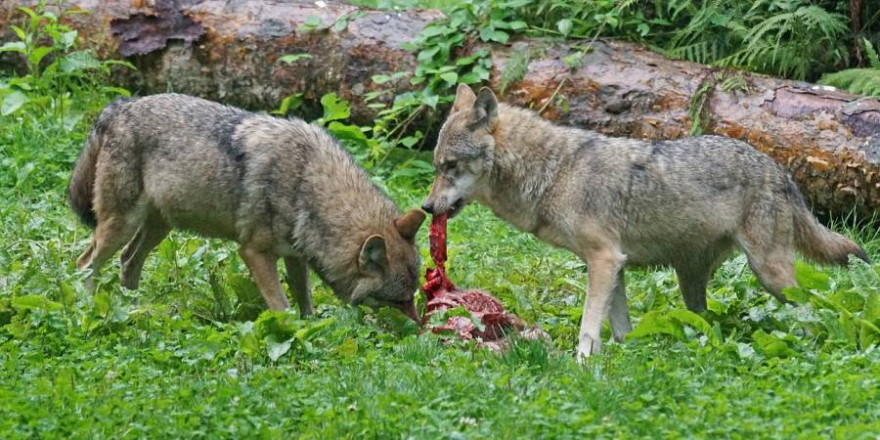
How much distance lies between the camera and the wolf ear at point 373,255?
7.86 metres

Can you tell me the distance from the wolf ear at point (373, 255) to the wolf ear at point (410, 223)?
23 cm

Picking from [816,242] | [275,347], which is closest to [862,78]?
[816,242]

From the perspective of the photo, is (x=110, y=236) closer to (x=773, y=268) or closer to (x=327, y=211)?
(x=327, y=211)

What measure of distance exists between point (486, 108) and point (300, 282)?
1731 mm

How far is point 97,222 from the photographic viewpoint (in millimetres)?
8867

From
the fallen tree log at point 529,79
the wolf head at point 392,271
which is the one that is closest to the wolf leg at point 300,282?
the wolf head at point 392,271

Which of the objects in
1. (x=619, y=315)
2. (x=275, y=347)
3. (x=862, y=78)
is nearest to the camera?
(x=275, y=347)

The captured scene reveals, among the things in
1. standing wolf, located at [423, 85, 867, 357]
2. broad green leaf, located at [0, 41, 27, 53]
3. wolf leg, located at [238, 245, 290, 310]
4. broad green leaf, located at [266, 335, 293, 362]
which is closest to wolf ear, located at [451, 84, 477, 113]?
standing wolf, located at [423, 85, 867, 357]

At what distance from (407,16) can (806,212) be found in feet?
17.9

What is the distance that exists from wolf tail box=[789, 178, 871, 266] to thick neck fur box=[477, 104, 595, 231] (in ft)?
4.60

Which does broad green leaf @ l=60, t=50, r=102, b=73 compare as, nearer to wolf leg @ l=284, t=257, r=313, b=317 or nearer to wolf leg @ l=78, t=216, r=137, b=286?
wolf leg @ l=78, t=216, r=137, b=286

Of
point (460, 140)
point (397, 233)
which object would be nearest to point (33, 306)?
point (397, 233)

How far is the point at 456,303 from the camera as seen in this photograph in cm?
819

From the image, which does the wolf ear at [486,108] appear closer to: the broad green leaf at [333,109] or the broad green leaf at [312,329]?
the broad green leaf at [312,329]
